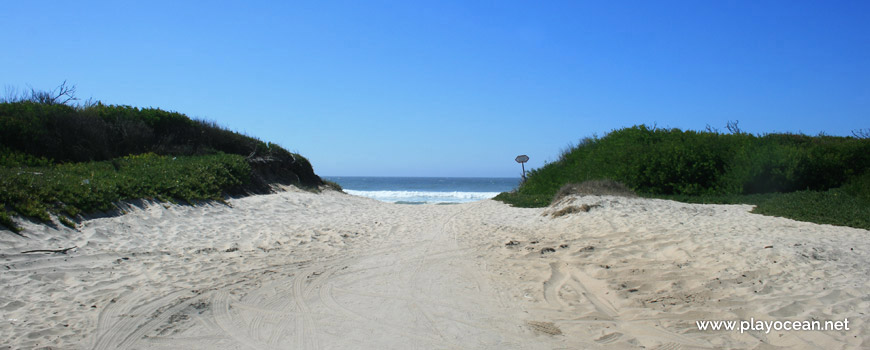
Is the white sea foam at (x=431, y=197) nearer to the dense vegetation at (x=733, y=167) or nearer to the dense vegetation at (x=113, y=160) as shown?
the dense vegetation at (x=113, y=160)

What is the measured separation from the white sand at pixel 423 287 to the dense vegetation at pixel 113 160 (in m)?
0.73

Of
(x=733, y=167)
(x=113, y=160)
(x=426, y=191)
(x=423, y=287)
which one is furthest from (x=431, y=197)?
(x=423, y=287)

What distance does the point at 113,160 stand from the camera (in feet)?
43.3

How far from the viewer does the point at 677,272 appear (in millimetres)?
5738

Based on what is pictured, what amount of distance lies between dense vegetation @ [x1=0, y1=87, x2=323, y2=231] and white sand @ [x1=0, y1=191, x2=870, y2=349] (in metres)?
0.73

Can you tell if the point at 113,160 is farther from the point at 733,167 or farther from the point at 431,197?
the point at 431,197

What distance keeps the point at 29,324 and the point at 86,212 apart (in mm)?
4551

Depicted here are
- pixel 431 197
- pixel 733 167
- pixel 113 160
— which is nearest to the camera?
pixel 113 160

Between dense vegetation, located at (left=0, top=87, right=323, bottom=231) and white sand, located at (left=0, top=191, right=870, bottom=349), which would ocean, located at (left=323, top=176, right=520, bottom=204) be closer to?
dense vegetation, located at (left=0, top=87, right=323, bottom=231)

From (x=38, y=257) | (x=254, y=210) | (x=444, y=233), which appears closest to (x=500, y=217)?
(x=444, y=233)

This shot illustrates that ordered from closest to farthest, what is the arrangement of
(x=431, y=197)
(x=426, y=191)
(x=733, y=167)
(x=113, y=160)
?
(x=113, y=160)
(x=733, y=167)
(x=431, y=197)
(x=426, y=191)

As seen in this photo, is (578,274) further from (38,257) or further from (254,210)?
(254,210)

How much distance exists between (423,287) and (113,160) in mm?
11749

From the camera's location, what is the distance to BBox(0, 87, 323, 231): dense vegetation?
25.3ft
